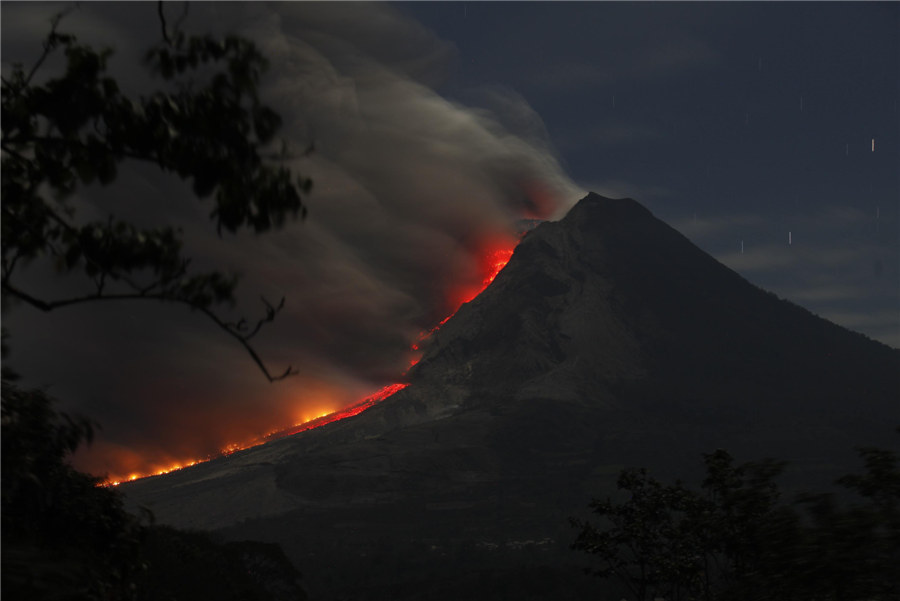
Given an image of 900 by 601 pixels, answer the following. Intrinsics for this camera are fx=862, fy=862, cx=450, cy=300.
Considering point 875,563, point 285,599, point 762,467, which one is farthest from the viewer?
point 285,599

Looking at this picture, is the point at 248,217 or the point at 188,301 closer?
the point at 248,217

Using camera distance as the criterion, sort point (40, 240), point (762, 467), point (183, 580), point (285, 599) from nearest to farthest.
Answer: point (40, 240), point (762, 467), point (183, 580), point (285, 599)

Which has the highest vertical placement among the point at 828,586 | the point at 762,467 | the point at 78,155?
the point at 78,155

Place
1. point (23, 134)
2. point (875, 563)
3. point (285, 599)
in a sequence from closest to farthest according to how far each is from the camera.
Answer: point (23, 134) < point (875, 563) < point (285, 599)

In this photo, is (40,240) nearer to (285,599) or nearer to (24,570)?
(24,570)

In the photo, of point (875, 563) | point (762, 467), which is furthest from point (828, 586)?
point (762, 467)

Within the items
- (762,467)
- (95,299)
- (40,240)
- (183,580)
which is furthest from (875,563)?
(183,580)

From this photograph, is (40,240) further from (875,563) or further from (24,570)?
(875,563)

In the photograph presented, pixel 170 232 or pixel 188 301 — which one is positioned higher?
pixel 170 232

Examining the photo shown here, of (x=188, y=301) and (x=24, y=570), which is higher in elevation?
(x=188, y=301)
